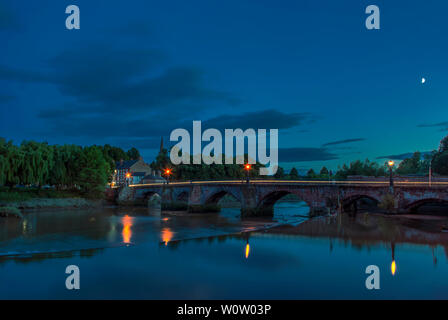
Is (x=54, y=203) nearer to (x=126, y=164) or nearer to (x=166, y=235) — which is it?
(x=166, y=235)

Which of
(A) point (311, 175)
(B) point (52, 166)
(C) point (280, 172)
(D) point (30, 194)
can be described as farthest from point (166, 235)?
(C) point (280, 172)

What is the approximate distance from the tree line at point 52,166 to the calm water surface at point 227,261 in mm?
24655

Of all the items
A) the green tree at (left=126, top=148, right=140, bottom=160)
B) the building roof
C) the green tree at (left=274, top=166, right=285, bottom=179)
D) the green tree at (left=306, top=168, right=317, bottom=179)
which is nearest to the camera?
the green tree at (left=306, top=168, right=317, bottom=179)

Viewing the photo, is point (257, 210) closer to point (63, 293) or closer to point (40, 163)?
point (63, 293)

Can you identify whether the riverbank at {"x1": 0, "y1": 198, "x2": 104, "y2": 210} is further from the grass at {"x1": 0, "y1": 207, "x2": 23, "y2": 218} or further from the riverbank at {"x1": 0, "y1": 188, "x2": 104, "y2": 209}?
the grass at {"x1": 0, "y1": 207, "x2": 23, "y2": 218}

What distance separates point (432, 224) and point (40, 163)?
59206 millimetres

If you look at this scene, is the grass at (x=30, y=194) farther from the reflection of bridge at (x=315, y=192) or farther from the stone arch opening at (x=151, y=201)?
the reflection of bridge at (x=315, y=192)

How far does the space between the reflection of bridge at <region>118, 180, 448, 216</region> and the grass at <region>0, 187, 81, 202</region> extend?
23.8 m

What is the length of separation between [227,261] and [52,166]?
5255 centimetres

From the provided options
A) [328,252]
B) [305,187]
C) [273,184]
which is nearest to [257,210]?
[273,184]

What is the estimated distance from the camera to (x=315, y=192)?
4381cm

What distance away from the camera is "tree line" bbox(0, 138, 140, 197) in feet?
184

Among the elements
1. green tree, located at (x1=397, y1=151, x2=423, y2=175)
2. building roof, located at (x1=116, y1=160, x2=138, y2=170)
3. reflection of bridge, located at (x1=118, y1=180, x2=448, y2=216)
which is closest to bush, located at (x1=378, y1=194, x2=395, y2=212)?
reflection of bridge, located at (x1=118, y1=180, x2=448, y2=216)

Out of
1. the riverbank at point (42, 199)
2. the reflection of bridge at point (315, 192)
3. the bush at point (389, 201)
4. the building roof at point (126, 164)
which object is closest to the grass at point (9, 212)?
the riverbank at point (42, 199)
